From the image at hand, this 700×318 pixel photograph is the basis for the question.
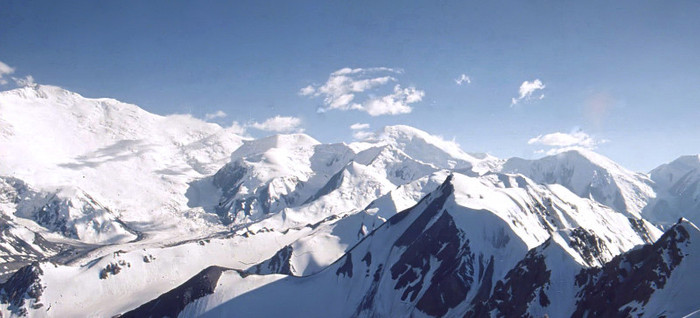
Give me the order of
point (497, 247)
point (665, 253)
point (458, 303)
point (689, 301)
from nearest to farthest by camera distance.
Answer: point (689, 301) < point (665, 253) < point (458, 303) < point (497, 247)

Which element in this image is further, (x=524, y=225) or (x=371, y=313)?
(x=524, y=225)

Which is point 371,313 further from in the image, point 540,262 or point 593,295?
point 593,295

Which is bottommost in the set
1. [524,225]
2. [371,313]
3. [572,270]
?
[371,313]

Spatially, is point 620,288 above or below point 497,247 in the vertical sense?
below

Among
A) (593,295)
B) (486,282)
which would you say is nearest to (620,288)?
(593,295)

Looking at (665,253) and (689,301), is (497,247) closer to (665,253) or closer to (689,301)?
(665,253)

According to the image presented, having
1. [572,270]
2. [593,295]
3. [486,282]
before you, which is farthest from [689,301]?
[486,282]

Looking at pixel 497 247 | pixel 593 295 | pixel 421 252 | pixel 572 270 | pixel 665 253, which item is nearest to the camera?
pixel 665 253

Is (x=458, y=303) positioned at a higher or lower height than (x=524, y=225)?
lower

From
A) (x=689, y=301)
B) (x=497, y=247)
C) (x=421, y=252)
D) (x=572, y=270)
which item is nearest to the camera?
(x=689, y=301)

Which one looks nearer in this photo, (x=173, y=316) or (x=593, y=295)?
(x=593, y=295)
